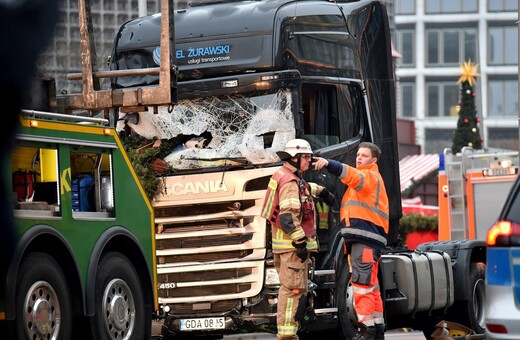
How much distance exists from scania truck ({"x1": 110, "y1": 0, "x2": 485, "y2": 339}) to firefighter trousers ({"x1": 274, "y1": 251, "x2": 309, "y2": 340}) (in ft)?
1.42

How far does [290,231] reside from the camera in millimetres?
10844

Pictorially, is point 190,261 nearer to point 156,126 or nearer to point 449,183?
point 156,126

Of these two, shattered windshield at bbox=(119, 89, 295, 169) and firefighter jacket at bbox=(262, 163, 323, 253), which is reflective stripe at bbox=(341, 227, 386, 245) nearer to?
firefighter jacket at bbox=(262, 163, 323, 253)

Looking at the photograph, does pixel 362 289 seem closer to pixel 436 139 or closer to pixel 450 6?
pixel 436 139

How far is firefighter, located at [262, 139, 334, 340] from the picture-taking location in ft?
35.9

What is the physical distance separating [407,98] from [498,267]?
89.5 metres

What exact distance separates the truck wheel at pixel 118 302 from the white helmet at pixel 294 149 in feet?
5.96

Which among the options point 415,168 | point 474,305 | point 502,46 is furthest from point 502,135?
point 474,305

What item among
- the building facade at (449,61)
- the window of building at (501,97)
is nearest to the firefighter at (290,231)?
the building facade at (449,61)

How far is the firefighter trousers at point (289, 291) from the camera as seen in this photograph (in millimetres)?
10977

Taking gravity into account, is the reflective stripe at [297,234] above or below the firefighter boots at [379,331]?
above

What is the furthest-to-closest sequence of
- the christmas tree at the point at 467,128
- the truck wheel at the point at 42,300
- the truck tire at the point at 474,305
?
the christmas tree at the point at 467,128, the truck tire at the point at 474,305, the truck wheel at the point at 42,300

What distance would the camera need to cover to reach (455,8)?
9406 centimetres

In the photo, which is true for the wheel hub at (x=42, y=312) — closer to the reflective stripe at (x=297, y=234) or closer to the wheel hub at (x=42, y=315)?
the wheel hub at (x=42, y=315)
